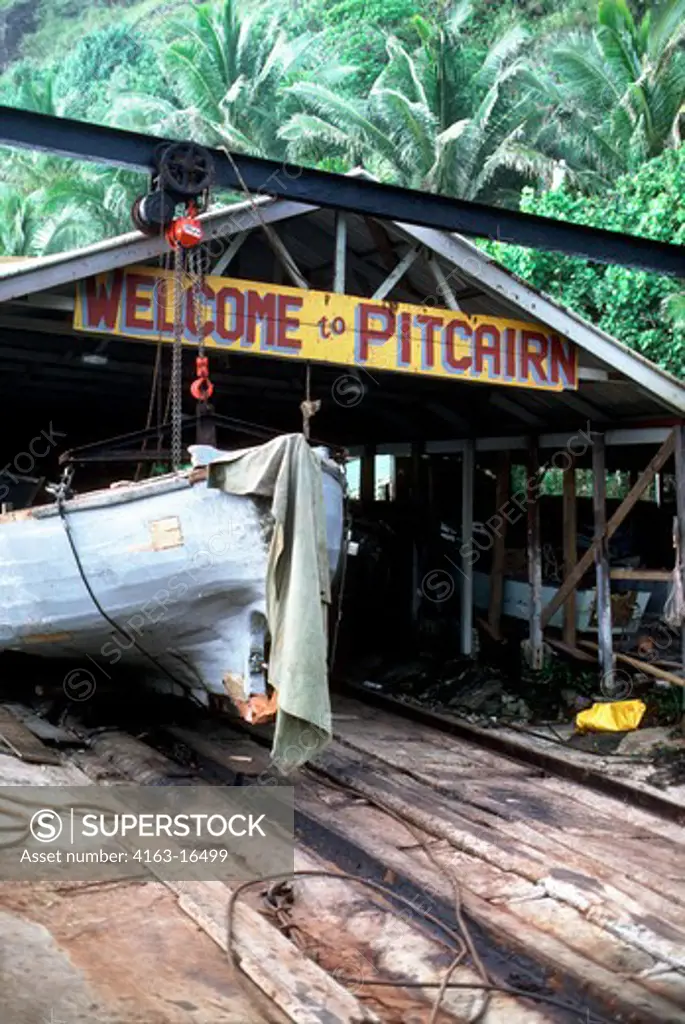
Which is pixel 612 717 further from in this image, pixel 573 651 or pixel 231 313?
pixel 231 313

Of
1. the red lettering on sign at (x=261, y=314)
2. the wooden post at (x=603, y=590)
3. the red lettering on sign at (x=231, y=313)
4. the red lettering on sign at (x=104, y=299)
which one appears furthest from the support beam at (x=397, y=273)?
the wooden post at (x=603, y=590)

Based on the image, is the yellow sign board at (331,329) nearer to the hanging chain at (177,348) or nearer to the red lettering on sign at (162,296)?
the red lettering on sign at (162,296)

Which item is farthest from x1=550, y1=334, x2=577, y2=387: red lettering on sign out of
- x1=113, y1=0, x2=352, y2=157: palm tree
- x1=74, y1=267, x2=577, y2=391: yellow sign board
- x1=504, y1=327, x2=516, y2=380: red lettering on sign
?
x1=113, y1=0, x2=352, y2=157: palm tree

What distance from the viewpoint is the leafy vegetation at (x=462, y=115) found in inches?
581

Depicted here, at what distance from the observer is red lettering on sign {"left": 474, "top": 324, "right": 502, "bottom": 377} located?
841cm

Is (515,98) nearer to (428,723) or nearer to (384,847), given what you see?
(428,723)

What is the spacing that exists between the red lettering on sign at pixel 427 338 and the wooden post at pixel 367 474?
543 centimetres

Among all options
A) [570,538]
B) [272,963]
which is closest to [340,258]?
[570,538]

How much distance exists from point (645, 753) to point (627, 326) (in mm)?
7490

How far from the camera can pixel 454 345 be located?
8.31 metres

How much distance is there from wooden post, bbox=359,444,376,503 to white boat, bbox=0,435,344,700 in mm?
6180

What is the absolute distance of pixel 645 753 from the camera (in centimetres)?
820

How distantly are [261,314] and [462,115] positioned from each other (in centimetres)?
1647

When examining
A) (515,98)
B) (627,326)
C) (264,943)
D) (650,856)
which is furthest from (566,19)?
(264,943)
